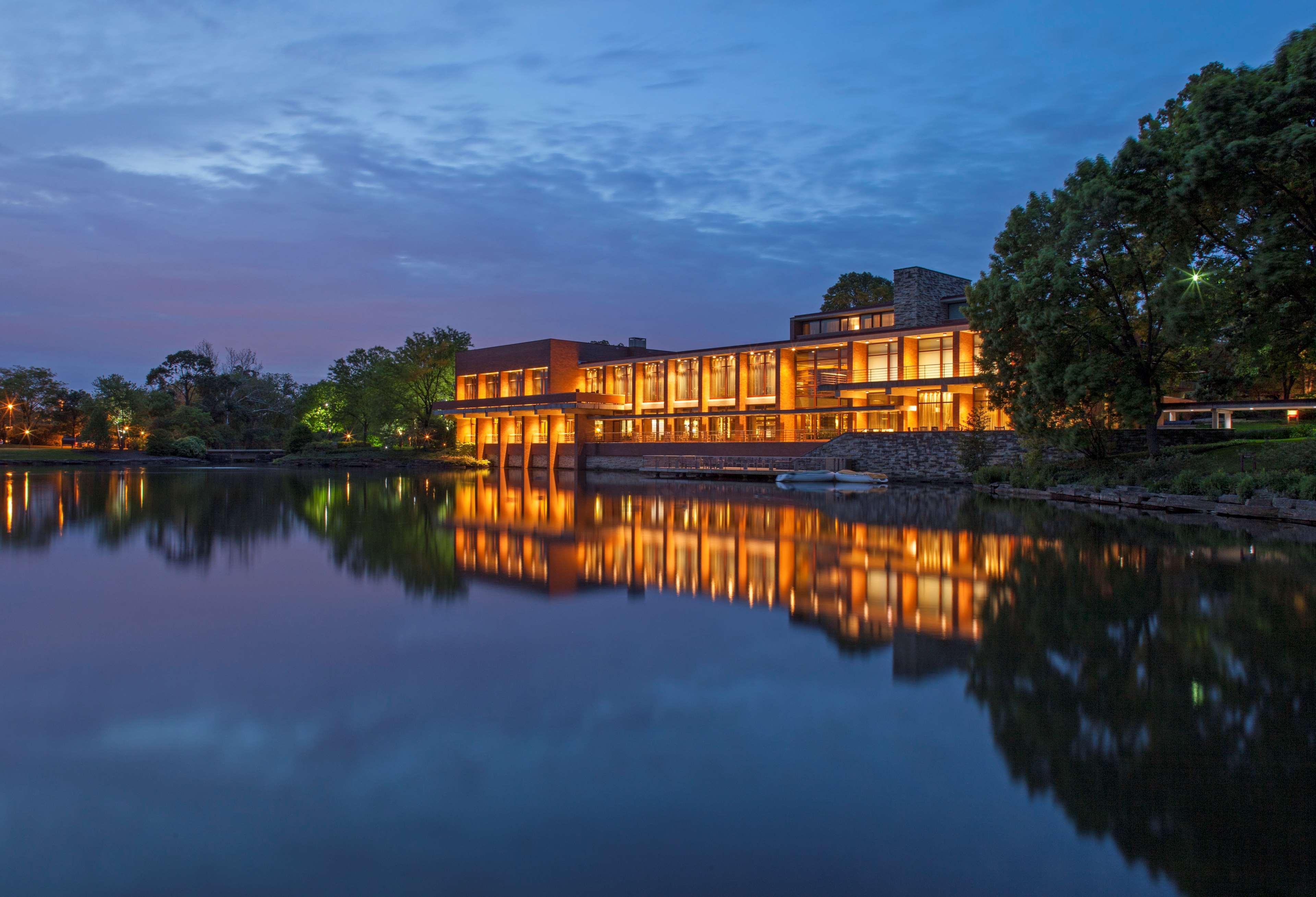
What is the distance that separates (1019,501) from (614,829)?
2628 cm

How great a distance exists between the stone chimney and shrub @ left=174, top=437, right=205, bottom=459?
206 ft

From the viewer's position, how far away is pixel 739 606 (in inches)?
392

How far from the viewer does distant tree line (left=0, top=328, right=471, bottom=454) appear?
247 feet

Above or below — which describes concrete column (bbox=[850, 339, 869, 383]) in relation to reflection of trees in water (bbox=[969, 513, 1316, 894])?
above

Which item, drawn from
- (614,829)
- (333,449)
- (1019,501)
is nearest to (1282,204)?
(1019,501)

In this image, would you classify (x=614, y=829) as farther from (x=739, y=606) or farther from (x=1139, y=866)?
(x=739, y=606)

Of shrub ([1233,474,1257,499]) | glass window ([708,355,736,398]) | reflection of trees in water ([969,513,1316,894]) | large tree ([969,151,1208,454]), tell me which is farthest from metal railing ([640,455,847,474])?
reflection of trees in water ([969,513,1316,894])

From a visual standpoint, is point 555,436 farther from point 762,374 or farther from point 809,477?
point 809,477

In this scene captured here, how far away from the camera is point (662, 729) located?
18.5 ft

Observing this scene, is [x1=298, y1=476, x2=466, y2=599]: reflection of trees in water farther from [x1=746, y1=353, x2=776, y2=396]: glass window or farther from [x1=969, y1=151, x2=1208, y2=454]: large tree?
[x1=746, y1=353, x2=776, y2=396]: glass window

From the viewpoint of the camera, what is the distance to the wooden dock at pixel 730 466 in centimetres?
4534

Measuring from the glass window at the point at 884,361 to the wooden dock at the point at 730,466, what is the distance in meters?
7.44

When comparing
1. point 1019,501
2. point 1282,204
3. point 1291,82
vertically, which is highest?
point 1291,82

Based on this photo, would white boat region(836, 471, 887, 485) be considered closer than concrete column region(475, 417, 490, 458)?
Yes
